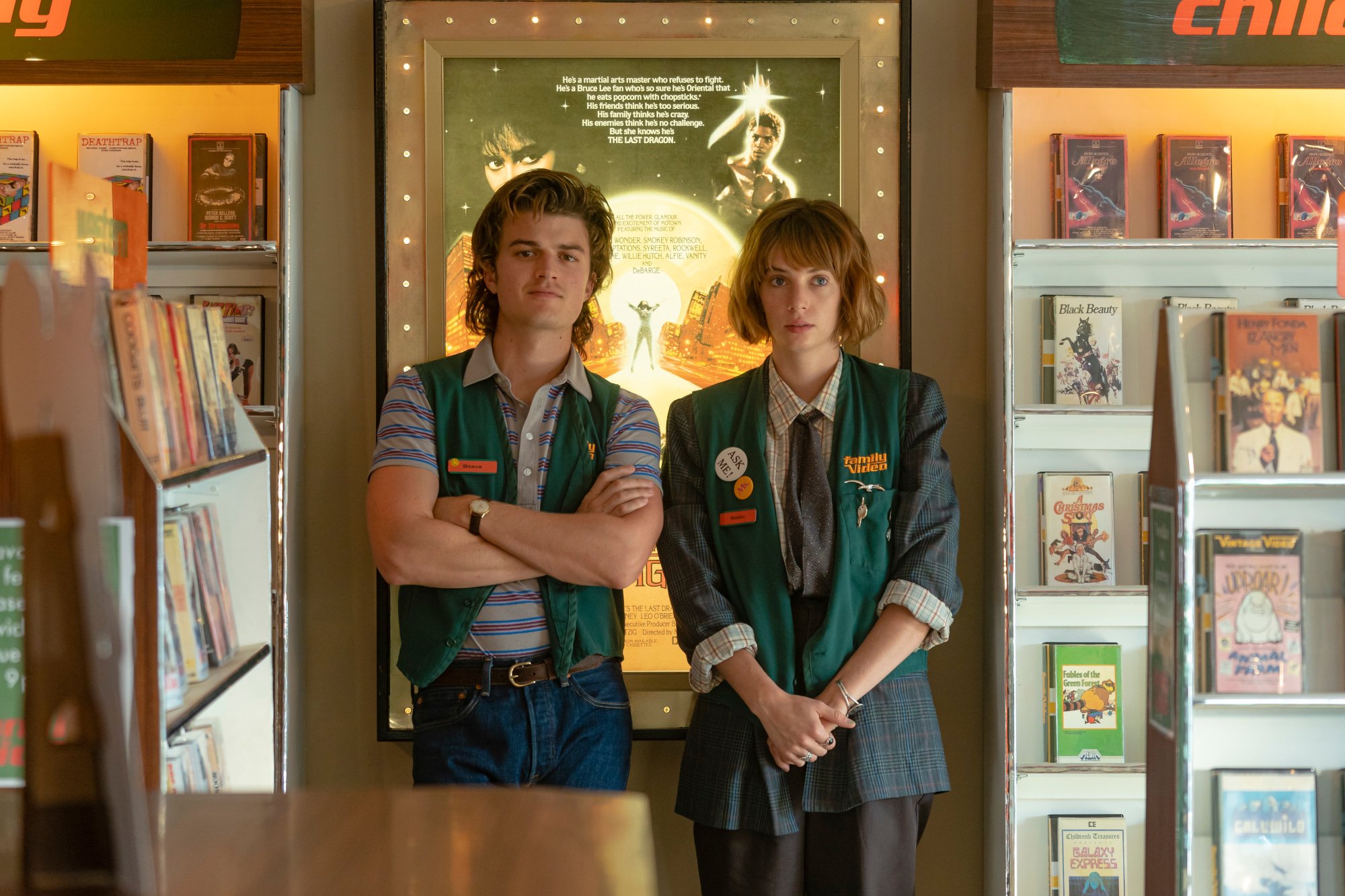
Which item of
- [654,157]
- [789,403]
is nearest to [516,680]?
[789,403]

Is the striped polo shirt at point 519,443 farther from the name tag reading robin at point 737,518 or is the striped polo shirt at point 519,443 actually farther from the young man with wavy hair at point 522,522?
the name tag reading robin at point 737,518

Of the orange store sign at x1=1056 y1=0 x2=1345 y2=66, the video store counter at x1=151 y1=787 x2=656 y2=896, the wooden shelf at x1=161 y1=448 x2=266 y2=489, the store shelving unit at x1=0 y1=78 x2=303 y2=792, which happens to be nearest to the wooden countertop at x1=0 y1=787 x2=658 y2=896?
the video store counter at x1=151 y1=787 x2=656 y2=896

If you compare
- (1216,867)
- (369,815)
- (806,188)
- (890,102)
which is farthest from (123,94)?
(1216,867)

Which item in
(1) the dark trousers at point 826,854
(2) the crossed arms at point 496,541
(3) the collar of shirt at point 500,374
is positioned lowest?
(1) the dark trousers at point 826,854

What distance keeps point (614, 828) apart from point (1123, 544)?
214cm

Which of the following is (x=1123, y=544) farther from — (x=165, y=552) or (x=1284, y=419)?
(x=165, y=552)

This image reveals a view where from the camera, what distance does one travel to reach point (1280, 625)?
6.18ft

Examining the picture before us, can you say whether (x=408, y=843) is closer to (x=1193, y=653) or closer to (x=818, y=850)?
(x=1193, y=653)

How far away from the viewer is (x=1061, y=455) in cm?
287

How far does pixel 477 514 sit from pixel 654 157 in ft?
4.00

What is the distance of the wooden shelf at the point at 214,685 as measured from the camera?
1.37m

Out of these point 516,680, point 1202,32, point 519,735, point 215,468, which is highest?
point 1202,32

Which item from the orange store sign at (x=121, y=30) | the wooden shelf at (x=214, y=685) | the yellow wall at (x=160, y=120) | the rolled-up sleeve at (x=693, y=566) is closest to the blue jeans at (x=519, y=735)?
the rolled-up sleeve at (x=693, y=566)

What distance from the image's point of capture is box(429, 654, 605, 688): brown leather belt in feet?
7.29
